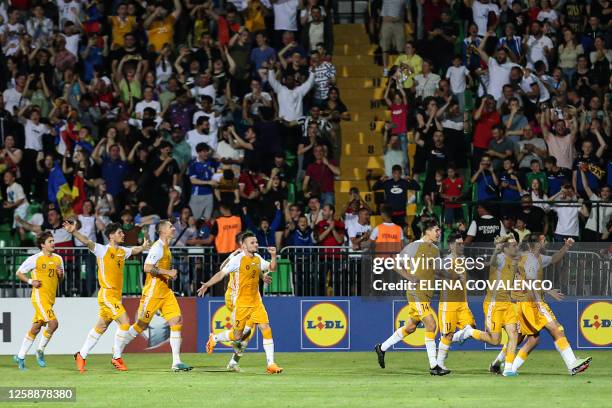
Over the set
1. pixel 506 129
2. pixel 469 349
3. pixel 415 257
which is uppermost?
pixel 506 129

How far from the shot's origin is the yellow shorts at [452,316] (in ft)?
63.2

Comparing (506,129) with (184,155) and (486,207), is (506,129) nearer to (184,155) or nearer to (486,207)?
(486,207)

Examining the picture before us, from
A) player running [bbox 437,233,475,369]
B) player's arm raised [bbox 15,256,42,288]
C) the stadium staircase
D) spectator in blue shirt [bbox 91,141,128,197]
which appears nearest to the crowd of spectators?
the stadium staircase

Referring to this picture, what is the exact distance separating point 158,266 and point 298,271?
414 centimetres

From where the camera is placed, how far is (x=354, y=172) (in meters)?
29.2

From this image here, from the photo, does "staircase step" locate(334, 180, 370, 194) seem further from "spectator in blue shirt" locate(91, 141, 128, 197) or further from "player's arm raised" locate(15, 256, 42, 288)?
"player's arm raised" locate(15, 256, 42, 288)

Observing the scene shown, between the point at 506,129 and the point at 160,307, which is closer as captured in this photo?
the point at 160,307

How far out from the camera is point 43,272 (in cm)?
2088

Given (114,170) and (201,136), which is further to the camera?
(201,136)

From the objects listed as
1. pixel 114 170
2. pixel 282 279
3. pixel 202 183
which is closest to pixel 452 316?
pixel 282 279

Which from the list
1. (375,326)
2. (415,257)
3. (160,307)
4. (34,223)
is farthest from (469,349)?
(34,223)

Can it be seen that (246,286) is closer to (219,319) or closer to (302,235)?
(219,319)

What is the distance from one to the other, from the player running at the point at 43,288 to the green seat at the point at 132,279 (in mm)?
2449

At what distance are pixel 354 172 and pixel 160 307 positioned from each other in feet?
32.7
